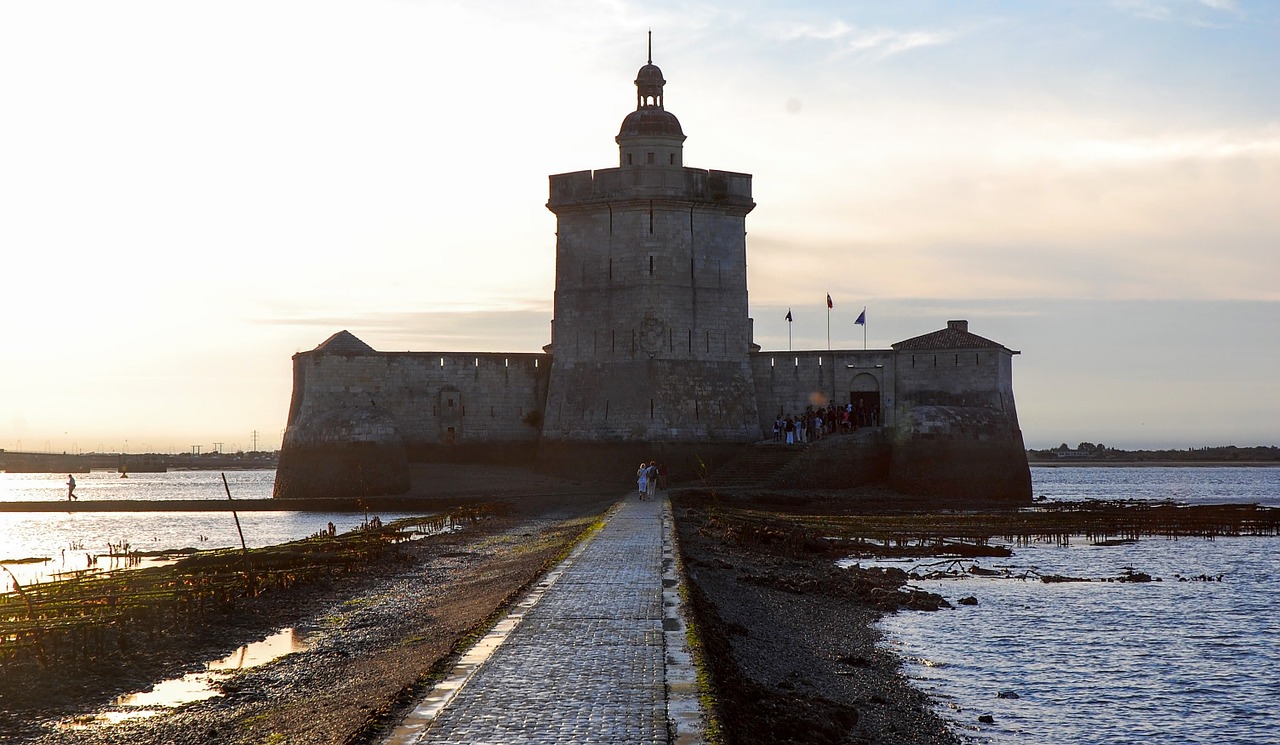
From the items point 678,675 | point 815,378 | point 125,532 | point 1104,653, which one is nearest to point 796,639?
point 1104,653

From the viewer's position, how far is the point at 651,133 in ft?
138

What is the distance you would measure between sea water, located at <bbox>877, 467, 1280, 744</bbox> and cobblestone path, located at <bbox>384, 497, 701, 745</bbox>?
346 centimetres

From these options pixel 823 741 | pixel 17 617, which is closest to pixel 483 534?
pixel 17 617

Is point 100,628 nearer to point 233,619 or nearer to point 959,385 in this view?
point 233,619

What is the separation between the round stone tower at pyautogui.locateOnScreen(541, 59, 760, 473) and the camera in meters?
41.9

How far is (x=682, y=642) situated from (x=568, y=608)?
236 cm

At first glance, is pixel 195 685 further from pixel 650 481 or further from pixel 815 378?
pixel 815 378

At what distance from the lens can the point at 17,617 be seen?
611 inches

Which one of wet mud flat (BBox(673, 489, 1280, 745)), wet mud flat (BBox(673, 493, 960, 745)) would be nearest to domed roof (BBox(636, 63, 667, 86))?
wet mud flat (BBox(673, 489, 1280, 745))

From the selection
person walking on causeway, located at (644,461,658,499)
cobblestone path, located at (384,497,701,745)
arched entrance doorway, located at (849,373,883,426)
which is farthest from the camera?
arched entrance doorway, located at (849,373,883,426)

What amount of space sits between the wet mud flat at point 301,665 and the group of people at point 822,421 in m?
21.1

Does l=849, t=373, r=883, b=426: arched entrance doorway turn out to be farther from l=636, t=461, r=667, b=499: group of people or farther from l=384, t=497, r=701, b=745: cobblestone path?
l=384, t=497, r=701, b=745: cobblestone path

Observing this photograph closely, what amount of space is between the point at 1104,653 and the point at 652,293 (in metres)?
25.7

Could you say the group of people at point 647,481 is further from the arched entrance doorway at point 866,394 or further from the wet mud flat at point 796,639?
the arched entrance doorway at point 866,394
